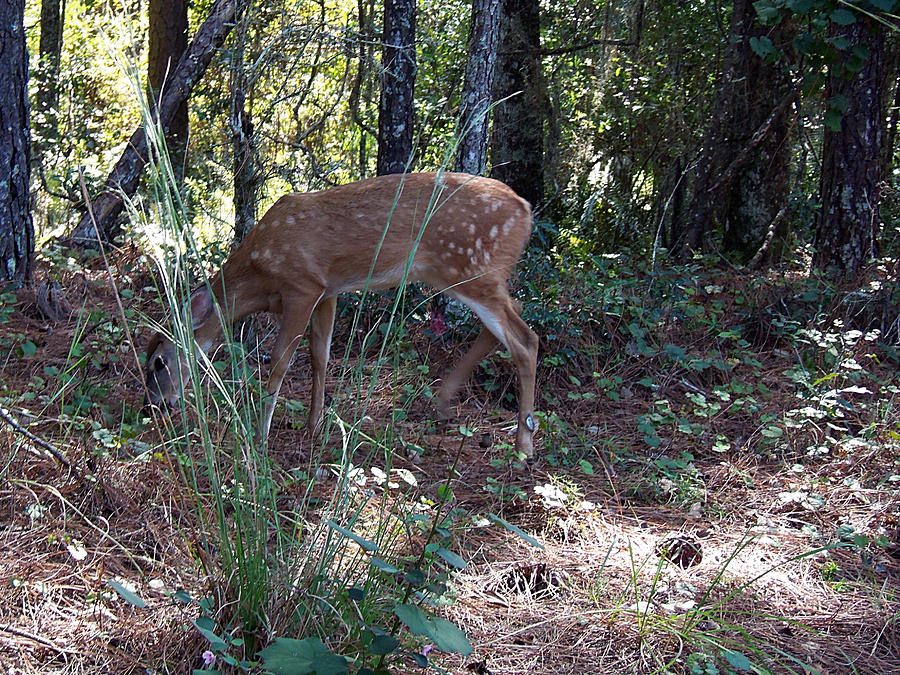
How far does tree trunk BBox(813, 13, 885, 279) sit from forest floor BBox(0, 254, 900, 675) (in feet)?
3.94

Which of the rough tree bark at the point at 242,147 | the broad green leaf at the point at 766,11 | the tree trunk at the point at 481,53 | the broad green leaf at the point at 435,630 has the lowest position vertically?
the broad green leaf at the point at 435,630

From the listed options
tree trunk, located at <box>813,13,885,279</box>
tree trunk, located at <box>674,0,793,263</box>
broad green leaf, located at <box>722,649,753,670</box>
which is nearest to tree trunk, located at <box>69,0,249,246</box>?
tree trunk, located at <box>674,0,793,263</box>

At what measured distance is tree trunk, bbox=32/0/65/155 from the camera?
26.7 feet

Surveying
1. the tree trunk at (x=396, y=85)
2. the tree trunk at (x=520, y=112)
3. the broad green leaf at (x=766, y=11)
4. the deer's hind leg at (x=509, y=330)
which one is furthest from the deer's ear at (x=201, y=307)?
the tree trunk at (x=520, y=112)

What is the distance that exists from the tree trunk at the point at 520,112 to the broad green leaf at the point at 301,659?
733 centimetres

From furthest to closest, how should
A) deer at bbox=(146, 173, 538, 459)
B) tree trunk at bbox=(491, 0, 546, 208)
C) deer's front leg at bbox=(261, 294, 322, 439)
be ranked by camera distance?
tree trunk at bbox=(491, 0, 546, 208), deer at bbox=(146, 173, 538, 459), deer's front leg at bbox=(261, 294, 322, 439)

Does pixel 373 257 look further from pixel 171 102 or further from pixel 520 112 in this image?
pixel 520 112

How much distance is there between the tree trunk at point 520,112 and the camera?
9172 mm

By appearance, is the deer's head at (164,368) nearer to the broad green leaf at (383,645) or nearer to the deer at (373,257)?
the deer at (373,257)

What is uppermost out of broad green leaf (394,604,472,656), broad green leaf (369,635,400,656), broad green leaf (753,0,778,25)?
broad green leaf (753,0,778,25)

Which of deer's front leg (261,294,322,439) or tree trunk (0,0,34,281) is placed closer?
deer's front leg (261,294,322,439)

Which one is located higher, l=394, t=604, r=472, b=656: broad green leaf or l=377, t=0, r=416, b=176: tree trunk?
l=377, t=0, r=416, b=176: tree trunk

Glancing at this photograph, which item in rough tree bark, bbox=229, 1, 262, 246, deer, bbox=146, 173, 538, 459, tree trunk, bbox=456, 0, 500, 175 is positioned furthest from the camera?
rough tree bark, bbox=229, 1, 262, 246

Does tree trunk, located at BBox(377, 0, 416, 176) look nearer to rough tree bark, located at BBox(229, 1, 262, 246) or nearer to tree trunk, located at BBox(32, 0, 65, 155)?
rough tree bark, located at BBox(229, 1, 262, 246)
